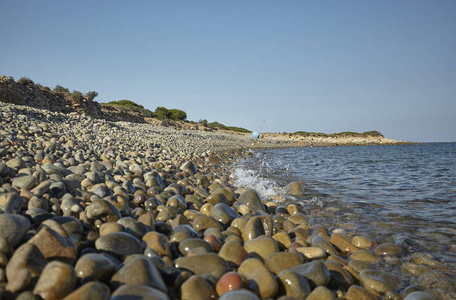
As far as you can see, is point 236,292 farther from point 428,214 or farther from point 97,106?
point 97,106

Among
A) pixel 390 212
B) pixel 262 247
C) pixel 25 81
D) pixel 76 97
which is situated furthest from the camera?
pixel 76 97

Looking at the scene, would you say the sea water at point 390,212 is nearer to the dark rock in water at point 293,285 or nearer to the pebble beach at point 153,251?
the pebble beach at point 153,251

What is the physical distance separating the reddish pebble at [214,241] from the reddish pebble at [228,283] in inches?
29.6

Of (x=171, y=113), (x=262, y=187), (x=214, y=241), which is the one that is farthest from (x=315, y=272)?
(x=171, y=113)

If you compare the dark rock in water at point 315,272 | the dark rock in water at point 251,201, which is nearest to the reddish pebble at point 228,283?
the dark rock in water at point 315,272

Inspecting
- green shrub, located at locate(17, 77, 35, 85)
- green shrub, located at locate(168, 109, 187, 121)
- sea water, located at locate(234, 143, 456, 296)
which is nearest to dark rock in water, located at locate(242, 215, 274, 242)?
sea water, located at locate(234, 143, 456, 296)

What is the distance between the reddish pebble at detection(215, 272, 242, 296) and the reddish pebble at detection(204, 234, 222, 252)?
753 mm

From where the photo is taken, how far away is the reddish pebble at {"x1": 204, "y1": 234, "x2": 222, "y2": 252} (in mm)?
2791

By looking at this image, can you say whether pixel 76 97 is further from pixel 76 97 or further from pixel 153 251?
pixel 153 251

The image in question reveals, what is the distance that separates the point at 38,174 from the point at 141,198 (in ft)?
4.27

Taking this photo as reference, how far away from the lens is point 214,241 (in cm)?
283

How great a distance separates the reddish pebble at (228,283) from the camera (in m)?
1.93

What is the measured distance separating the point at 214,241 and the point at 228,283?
881 mm

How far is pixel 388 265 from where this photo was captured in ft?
10.3
